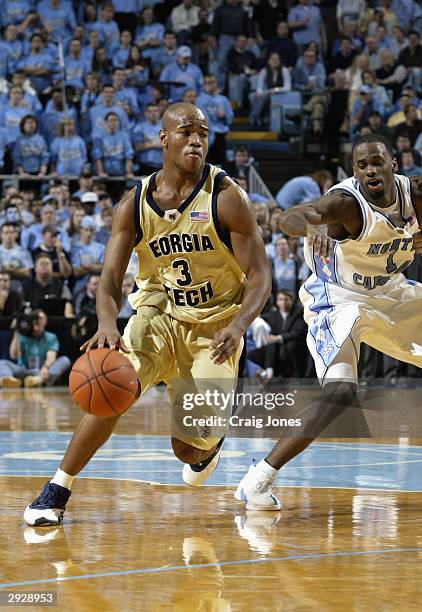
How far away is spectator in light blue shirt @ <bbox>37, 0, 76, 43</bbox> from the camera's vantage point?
17375 millimetres

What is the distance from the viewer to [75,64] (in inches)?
656

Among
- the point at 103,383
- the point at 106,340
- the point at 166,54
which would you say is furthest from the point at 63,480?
the point at 166,54

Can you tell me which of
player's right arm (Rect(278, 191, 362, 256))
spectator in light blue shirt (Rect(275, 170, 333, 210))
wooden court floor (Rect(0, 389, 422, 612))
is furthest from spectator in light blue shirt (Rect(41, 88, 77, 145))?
player's right arm (Rect(278, 191, 362, 256))

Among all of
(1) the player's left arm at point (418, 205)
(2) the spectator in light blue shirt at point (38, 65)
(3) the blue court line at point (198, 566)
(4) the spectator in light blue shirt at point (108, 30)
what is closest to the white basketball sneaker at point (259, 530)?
(3) the blue court line at point (198, 566)

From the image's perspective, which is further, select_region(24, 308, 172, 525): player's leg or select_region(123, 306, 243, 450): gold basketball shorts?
select_region(123, 306, 243, 450): gold basketball shorts

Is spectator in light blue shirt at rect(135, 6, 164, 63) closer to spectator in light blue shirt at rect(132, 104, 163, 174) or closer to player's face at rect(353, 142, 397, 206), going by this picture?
spectator in light blue shirt at rect(132, 104, 163, 174)

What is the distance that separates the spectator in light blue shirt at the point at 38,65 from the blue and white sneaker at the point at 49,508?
11.9m

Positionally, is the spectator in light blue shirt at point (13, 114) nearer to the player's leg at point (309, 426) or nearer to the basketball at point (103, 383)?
the player's leg at point (309, 426)

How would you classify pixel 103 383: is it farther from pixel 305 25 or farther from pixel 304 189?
pixel 305 25

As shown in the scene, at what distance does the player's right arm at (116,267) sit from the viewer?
511 cm

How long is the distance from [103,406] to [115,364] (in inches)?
7.3

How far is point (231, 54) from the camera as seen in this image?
58.1 ft

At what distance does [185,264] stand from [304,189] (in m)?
9.69

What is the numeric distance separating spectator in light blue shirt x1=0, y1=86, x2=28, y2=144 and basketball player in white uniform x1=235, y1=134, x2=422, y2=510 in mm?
9868
